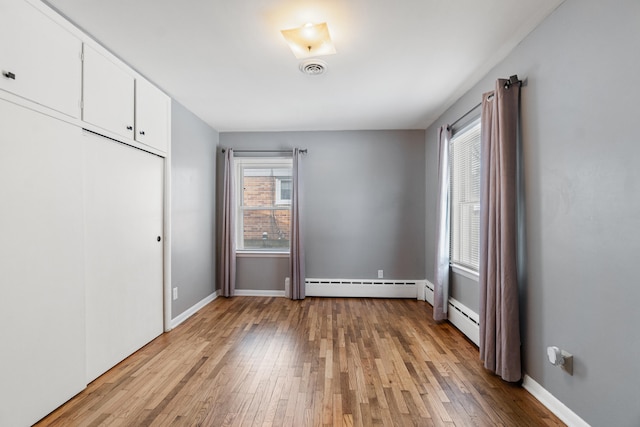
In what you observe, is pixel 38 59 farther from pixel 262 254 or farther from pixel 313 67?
pixel 262 254

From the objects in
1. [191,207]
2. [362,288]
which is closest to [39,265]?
[191,207]

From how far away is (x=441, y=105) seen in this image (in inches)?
135

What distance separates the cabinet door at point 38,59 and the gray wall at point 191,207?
1296 millimetres

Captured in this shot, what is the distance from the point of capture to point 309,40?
6.63ft

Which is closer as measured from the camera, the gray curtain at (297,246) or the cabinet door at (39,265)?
the cabinet door at (39,265)

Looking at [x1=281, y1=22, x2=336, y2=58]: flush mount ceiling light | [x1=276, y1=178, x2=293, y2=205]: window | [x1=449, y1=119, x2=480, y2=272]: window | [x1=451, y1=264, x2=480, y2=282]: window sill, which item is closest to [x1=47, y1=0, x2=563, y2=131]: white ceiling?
[x1=281, y1=22, x2=336, y2=58]: flush mount ceiling light

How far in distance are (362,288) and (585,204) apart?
10.2 ft

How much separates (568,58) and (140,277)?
3.56 metres

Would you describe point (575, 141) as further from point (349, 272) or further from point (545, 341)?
point (349, 272)

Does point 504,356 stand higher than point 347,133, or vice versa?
point 347,133

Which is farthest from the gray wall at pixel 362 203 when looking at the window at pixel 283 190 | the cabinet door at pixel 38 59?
the cabinet door at pixel 38 59

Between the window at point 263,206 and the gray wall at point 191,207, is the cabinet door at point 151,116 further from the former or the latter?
the window at point 263,206

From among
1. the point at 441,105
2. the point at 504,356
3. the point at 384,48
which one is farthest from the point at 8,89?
the point at 441,105

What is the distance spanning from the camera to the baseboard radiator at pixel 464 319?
276 centimetres
